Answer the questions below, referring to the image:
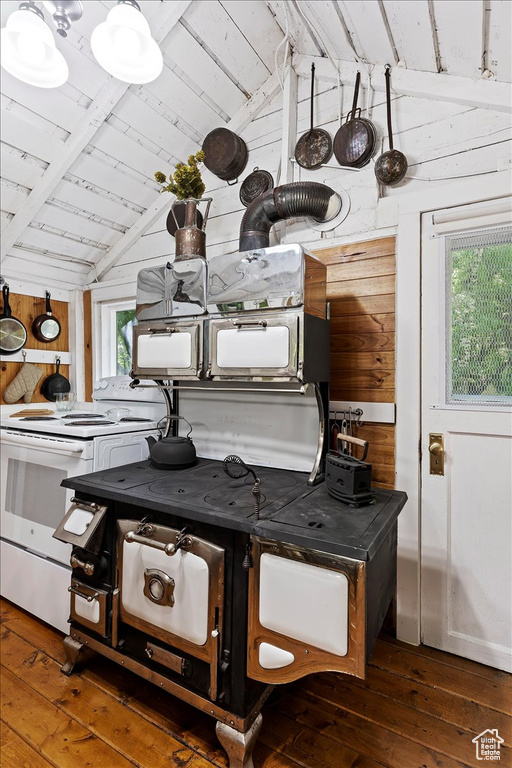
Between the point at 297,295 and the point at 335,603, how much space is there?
1.08 m

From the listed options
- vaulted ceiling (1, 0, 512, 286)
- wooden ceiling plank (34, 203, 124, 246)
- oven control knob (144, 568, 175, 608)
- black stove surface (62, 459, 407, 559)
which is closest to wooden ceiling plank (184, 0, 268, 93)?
vaulted ceiling (1, 0, 512, 286)

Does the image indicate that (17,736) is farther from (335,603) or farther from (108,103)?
(108,103)

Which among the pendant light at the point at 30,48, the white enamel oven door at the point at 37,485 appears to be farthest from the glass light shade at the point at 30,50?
the white enamel oven door at the point at 37,485

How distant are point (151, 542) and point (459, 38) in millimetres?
2221

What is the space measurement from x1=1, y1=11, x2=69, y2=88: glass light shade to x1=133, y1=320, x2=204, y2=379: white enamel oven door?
1084mm

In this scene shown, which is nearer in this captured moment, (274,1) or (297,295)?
(297,295)

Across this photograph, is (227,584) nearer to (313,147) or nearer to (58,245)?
(313,147)

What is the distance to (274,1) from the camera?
6.00 ft

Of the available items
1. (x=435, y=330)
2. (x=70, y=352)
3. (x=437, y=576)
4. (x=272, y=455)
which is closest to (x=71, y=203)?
(x=70, y=352)

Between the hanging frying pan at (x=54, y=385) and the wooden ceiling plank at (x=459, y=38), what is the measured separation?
2.89 metres

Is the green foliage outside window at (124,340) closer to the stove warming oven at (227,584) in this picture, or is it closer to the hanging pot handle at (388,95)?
the stove warming oven at (227,584)

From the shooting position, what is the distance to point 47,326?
2.88 m

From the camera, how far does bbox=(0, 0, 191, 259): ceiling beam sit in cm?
180

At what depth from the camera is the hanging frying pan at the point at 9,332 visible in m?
2.60
